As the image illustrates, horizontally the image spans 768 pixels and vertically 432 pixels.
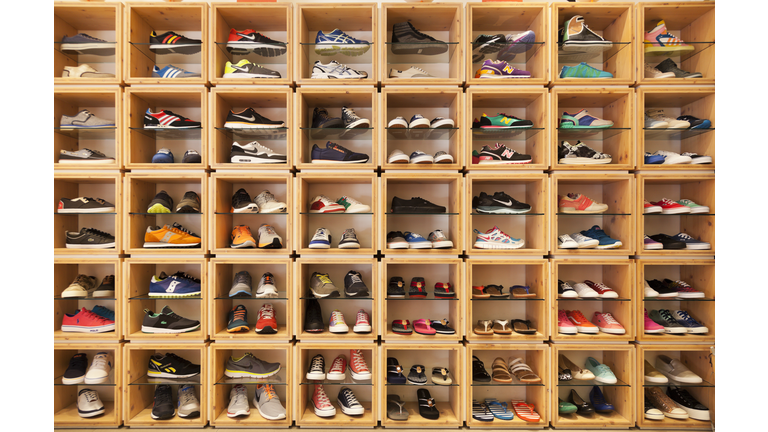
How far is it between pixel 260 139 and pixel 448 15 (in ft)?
5.80

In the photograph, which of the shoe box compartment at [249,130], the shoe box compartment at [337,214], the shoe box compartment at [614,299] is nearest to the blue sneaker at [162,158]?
the shoe box compartment at [249,130]

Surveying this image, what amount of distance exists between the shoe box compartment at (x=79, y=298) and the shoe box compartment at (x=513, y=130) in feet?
8.99

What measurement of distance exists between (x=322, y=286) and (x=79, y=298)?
1822 mm

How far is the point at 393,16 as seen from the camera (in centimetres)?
263

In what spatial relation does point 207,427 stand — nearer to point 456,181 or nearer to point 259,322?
point 259,322

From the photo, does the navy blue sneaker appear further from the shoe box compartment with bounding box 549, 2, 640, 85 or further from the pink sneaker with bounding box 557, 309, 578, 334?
the pink sneaker with bounding box 557, 309, 578, 334

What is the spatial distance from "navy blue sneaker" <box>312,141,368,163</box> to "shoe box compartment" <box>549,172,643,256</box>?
4.70ft

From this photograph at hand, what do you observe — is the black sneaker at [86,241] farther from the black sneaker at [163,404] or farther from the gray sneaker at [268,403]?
the gray sneaker at [268,403]

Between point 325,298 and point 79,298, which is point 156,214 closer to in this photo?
point 79,298

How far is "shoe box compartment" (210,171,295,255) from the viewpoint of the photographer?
8.23 ft

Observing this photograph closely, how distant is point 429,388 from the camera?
9.20 feet

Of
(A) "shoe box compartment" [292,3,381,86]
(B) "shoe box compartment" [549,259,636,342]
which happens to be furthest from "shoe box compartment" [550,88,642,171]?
(A) "shoe box compartment" [292,3,381,86]

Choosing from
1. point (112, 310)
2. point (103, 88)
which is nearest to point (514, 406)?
point (112, 310)

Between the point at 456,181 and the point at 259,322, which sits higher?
the point at 456,181
